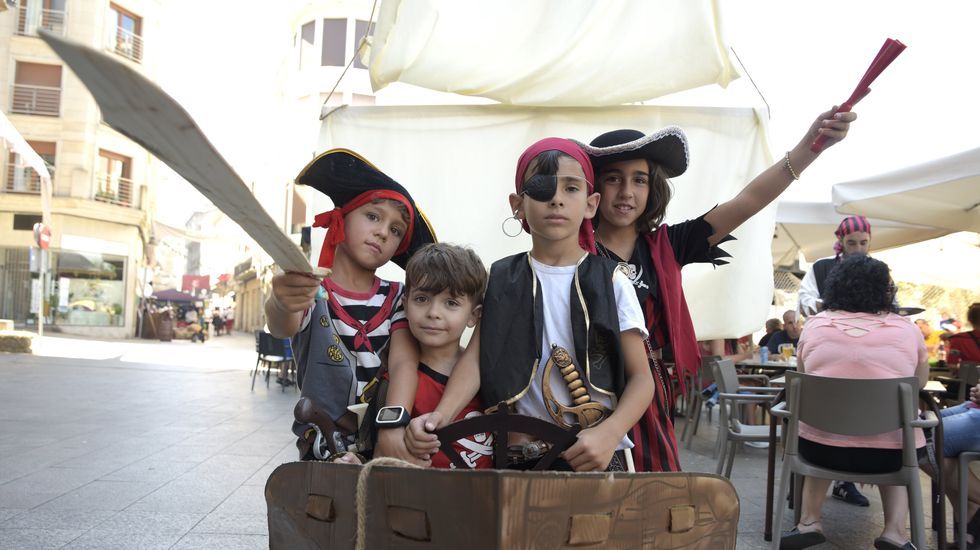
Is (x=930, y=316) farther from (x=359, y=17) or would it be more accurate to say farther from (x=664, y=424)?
(x=359, y=17)

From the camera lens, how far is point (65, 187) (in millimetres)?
27438

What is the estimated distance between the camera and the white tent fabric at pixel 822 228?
8.27m

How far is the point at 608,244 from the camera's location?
6.47ft

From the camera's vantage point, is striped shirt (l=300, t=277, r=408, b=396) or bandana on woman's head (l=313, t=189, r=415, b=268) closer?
striped shirt (l=300, t=277, r=408, b=396)

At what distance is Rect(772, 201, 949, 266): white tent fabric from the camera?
8273 millimetres

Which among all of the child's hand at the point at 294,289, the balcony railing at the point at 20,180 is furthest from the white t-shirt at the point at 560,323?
the balcony railing at the point at 20,180

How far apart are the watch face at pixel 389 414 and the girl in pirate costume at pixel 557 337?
77 mm

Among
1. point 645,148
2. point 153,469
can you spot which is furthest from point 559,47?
point 153,469

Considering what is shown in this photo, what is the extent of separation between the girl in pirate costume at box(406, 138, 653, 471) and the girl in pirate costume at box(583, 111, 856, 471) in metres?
0.26

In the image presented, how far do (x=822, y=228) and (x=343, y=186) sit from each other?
8.68m

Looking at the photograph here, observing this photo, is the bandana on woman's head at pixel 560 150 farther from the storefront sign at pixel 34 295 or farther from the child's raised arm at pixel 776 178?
the storefront sign at pixel 34 295

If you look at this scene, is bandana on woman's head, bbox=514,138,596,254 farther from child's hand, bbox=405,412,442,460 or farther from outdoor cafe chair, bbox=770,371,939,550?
outdoor cafe chair, bbox=770,371,939,550

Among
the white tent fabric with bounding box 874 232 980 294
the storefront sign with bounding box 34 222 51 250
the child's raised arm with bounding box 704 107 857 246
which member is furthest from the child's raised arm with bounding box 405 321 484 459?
the storefront sign with bounding box 34 222 51 250

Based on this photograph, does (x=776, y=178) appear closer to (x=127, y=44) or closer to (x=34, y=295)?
(x=34, y=295)
